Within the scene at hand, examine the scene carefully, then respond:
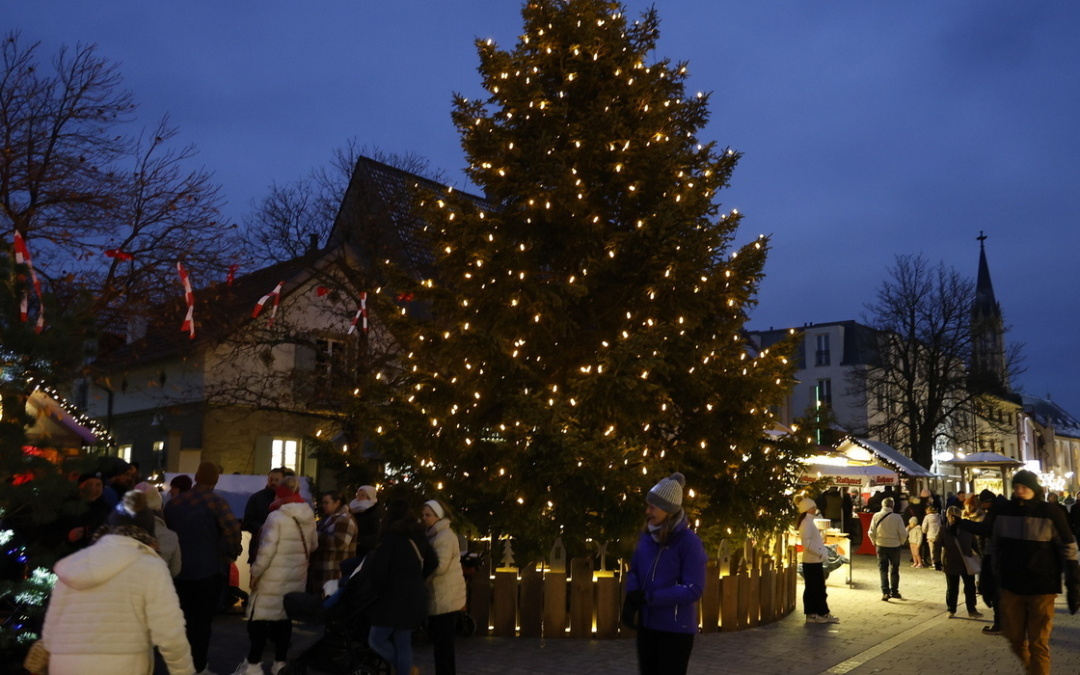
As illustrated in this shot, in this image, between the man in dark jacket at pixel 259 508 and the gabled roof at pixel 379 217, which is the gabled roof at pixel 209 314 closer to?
the gabled roof at pixel 379 217

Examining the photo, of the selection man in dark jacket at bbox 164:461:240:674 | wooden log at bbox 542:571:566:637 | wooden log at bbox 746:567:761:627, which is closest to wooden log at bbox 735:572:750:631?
wooden log at bbox 746:567:761:627

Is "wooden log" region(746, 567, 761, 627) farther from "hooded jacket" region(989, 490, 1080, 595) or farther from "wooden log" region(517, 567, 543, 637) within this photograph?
"hooded jacket" region(989, 490, 1080, 595)

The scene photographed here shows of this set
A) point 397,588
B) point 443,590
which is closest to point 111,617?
point 397,588

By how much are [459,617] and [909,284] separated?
125 feet

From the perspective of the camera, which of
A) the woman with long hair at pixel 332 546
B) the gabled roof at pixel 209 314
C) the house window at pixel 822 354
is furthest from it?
the house window at pixel 822 354

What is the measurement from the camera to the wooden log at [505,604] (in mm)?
12008

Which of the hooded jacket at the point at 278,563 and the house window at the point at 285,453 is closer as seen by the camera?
the hooded jacket at the point at 278,563

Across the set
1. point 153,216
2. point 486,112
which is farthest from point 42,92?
point 486,112

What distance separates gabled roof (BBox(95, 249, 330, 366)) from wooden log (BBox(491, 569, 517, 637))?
19.8 feet

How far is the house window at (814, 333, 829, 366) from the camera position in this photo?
72000 millimetres

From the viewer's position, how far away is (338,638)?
29.9ft

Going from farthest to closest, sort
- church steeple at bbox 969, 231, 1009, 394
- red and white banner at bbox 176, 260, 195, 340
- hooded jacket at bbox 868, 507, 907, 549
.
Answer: church steeple at bbox 969, 231, 1009, 394
red and white banner at bbox 176, 260, 195, 340
hooded jacket at bbox 868, 507, 907, 549

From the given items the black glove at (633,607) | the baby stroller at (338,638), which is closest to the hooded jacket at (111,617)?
the black glove at (633,607)

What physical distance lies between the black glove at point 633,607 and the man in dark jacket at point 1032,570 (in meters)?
4.57
